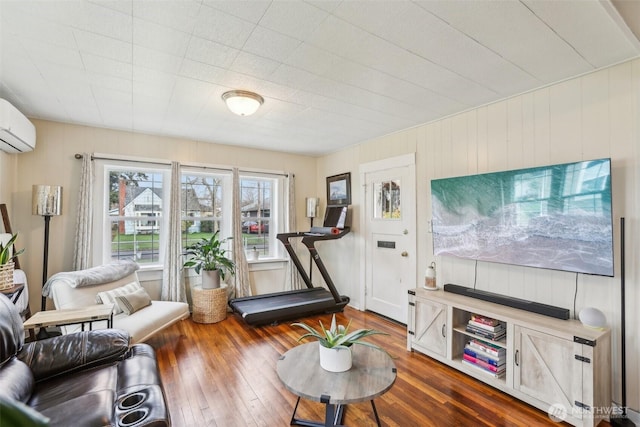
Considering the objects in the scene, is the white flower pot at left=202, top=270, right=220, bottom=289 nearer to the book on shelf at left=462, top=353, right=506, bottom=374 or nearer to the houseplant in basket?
the houseplant in basket

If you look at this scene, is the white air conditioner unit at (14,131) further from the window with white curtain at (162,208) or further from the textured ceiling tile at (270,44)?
the textured ceiling tile at (270,44)

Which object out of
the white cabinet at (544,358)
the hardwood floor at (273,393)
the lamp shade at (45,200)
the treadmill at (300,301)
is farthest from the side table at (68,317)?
the white cabinet at (544,358)

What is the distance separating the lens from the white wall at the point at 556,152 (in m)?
2.04

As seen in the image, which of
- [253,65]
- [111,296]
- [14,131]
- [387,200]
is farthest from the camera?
[387,200]

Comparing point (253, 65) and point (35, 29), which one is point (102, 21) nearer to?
point (35, 29)

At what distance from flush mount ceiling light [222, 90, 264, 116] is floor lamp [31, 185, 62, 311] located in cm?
212

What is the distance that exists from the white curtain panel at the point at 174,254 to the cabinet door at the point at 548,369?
12.2ft

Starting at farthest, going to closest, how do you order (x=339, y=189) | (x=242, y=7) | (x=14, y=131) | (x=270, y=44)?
(x=339, y=189)
(x=14, y=131)
(x=270, y=44)
(x=242, y=7)

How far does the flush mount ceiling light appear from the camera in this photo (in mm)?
2556

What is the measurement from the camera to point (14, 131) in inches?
101

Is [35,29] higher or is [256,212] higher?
[35,29]

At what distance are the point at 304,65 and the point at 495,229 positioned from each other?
2070mm

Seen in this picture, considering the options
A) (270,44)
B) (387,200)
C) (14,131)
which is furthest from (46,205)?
(387,200)

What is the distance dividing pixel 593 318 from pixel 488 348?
0.74m
